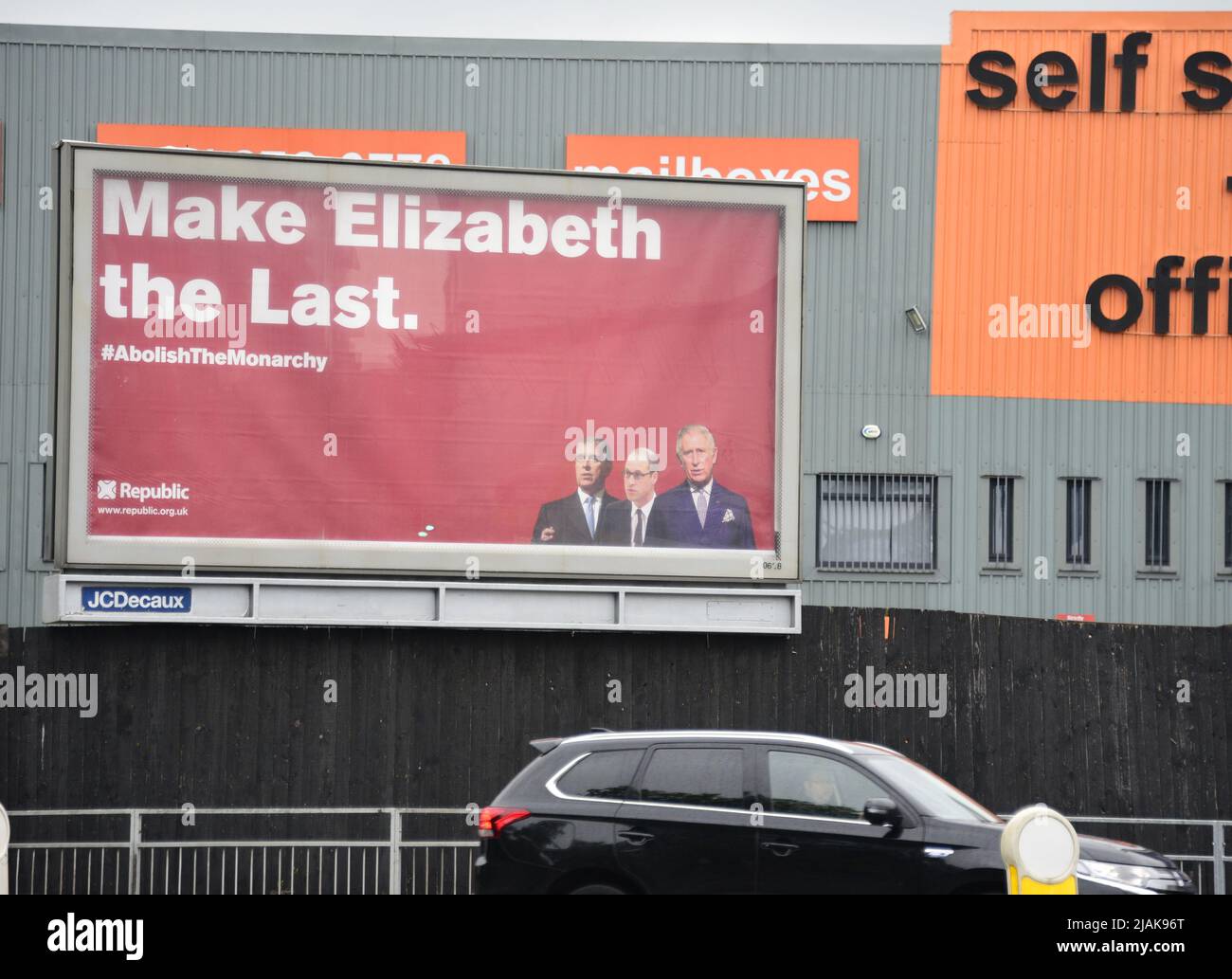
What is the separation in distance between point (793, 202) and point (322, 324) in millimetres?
3923

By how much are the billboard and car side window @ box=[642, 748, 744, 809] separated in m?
2.42

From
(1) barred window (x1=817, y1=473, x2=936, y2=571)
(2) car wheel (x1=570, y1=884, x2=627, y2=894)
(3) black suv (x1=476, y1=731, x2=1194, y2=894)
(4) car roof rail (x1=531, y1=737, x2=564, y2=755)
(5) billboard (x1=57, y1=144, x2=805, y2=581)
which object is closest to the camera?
(3) black suv (x1=476, y1=731, x2=1194, y2=894)

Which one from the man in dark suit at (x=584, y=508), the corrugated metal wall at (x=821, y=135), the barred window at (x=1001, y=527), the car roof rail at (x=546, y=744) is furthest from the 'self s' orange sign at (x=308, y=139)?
the car roof rail at (x=546, y=744)

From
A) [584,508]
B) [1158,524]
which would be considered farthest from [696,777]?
[1158,524]

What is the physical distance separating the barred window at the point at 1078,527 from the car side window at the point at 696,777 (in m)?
10.4

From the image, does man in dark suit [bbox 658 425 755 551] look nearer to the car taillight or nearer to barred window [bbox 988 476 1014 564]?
the car taillight

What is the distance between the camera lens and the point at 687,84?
19.5 metres

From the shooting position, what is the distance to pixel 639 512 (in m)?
12.5

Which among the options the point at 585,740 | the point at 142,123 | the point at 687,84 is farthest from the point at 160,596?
the point at 687,84

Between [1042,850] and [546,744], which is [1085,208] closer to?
[546,744]

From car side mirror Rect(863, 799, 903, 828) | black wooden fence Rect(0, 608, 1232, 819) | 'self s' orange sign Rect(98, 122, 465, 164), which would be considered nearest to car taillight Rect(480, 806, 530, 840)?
car side mirror Rect(863, 799, 903, 828)

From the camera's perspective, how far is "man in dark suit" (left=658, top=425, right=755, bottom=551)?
496 inches

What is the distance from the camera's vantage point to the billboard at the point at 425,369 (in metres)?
12.0

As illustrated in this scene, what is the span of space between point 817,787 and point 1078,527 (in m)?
10.4
